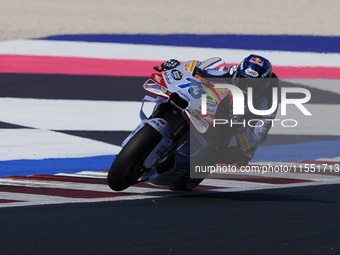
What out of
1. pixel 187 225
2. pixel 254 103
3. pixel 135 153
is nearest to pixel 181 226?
pixel 187 225

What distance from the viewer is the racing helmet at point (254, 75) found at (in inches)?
349

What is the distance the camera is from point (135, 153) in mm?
8312

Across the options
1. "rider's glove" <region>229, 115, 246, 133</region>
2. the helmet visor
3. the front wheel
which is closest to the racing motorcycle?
the front wheel

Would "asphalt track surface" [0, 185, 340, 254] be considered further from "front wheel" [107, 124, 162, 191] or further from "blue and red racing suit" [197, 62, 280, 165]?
"blue and red racing suit" [197, 62, 280, 165]

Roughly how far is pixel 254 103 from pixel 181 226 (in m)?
2.19

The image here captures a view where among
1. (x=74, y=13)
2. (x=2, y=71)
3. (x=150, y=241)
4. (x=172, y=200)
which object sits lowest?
(x=150, y=241)

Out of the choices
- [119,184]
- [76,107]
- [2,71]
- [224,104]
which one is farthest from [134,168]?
[2,71]

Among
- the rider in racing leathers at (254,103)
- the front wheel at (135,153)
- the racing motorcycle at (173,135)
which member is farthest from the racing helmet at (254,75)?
the front wheel at (135,153)

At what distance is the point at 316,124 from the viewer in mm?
15305

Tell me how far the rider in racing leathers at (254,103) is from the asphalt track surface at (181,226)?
19.5 inches

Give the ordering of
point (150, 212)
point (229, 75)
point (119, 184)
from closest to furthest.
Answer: point (150, 212), point (119, 184), point (229, 75)

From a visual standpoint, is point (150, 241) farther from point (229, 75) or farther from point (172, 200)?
point (229, 75)

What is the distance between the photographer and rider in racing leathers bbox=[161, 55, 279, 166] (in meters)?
8.70

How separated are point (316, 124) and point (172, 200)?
6.83 meters
